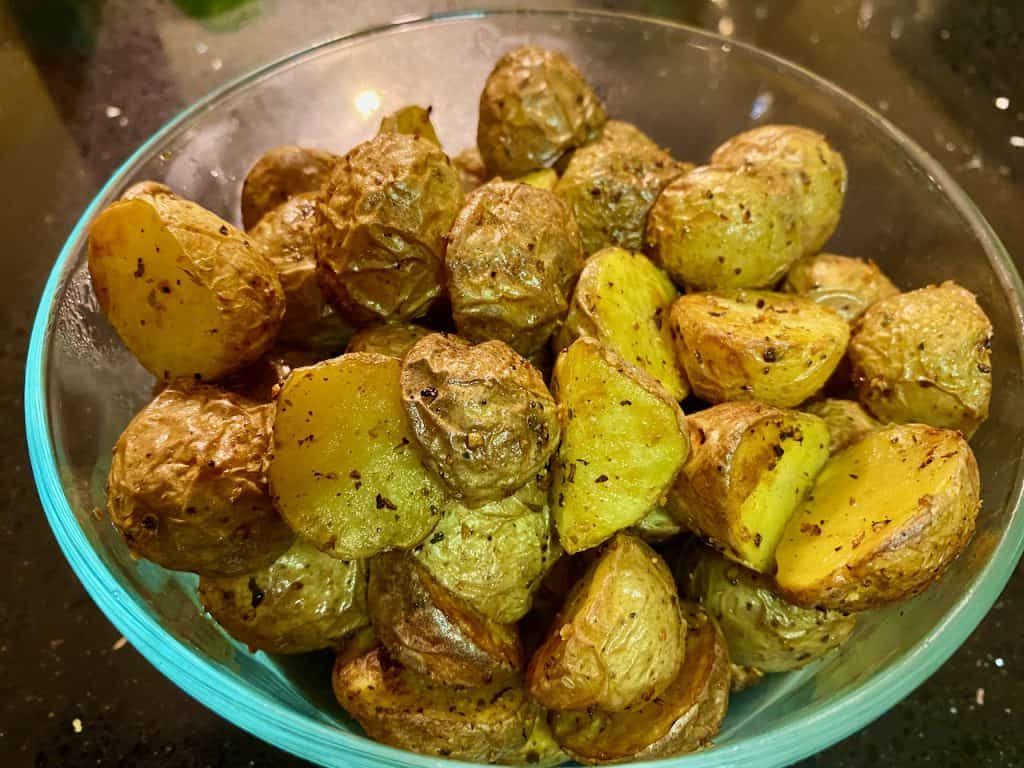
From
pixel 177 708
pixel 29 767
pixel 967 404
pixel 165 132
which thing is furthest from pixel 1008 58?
pixel 29 767

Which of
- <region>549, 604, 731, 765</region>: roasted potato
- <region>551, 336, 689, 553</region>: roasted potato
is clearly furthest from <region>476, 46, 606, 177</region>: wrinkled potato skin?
<region>549, 604, 731, 765</region>: roasted potato

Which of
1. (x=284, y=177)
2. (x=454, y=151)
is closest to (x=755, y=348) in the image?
(x=284, y=177)

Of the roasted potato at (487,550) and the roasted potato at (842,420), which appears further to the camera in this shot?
the roasted potato at (842,420)

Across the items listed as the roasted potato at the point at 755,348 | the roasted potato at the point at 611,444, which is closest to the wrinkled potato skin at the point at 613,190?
the roasted potato at the point at 755,348

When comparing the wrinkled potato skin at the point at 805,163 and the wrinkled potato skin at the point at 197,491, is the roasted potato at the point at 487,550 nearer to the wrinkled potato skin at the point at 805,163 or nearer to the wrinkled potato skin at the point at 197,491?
the wrinkled potato skin at the point at 197,491

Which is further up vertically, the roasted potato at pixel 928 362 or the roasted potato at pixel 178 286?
the roasted potato at pixel 178 286

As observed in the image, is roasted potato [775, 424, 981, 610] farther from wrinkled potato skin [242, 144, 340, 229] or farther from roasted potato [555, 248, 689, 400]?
wrinkled potato skin [242, 144, 340, 229]
